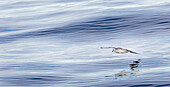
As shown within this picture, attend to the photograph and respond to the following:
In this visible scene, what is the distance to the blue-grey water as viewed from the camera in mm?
9602

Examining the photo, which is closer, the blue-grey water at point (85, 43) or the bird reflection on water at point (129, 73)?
the bird reflection on water at point (129, 73)

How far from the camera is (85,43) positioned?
1343 centimetres

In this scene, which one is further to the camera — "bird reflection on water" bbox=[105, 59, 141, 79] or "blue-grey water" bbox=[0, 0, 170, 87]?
"blue-grey water" bbox=[0, 0, 170, 87]

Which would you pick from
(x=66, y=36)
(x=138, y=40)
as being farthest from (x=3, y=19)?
(x=138, y=40)

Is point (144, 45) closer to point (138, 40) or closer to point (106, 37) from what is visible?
point (138, 40)

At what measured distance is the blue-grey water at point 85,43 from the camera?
9.60 m

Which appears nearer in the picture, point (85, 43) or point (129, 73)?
point (129, 73)

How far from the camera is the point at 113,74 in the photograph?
32.1ft

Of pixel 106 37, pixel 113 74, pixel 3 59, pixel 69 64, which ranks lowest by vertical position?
pixel 113 74

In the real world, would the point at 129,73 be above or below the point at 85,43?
below

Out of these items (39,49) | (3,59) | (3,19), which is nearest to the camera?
(3,59)

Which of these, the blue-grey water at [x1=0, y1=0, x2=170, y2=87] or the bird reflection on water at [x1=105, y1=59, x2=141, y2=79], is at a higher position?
the blue-grey water at [x1=0, y1=0, x2=170, y2=87]

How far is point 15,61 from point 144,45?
3.95m

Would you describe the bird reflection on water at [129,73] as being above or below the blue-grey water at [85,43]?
below
